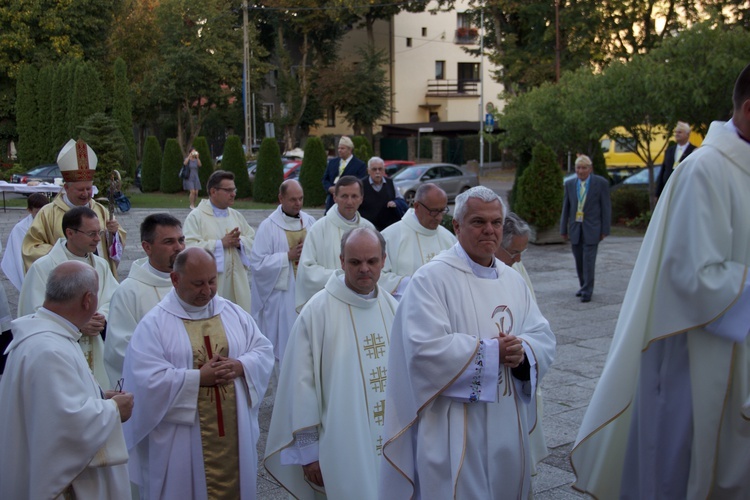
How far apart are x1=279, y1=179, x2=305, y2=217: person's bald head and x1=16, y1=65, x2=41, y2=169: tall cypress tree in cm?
2860

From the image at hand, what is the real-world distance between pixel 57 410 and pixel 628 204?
18.0 meters

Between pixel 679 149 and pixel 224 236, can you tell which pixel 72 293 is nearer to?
pixel 224 236

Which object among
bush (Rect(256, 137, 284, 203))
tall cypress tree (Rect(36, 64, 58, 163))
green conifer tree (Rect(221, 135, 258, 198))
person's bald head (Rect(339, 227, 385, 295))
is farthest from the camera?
tall cypress tree (Rect(36, 64, 58, 163))

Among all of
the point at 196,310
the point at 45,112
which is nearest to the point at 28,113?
the point at 45,112

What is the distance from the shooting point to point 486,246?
11.4 ft

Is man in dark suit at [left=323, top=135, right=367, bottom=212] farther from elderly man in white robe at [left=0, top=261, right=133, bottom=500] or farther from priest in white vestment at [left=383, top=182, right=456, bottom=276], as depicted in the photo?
elderly man in white robe at [left=0, top=261, right=133, bottom=500]

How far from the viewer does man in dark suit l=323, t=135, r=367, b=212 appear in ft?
38.6

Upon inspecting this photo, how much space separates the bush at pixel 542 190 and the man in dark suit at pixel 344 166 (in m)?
4.68

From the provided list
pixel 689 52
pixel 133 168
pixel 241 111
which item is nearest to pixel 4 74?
pixel 133 168

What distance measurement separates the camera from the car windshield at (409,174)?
2623cm

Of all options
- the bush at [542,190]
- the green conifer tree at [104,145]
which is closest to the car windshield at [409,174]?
the green conifer tree at [104,145]

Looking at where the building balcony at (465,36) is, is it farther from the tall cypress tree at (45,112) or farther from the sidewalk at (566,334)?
the sidewalk at (566,334)

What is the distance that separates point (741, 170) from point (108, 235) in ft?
16.2

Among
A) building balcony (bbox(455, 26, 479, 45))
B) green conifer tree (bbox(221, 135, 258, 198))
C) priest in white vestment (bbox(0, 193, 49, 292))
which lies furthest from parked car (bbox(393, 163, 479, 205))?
building balcony (bbox(455, 26, 479, 45))
